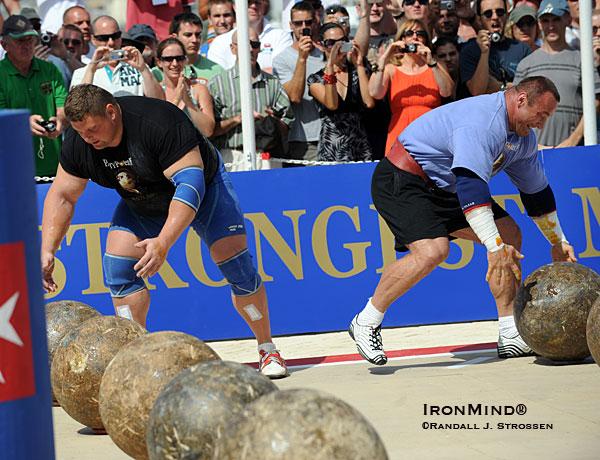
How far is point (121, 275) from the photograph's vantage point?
7.12 metres

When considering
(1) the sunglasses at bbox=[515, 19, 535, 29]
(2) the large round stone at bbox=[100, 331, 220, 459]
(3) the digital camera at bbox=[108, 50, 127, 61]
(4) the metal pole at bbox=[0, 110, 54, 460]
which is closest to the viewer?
(4) the metal pole at bbox=[0, 110, 54, 460]

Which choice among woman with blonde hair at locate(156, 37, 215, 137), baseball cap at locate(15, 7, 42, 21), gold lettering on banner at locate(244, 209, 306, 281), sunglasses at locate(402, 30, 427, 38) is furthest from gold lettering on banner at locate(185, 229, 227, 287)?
baseball cap at locate(15, 7, 42, 21)

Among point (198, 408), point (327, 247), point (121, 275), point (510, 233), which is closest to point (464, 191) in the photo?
point (510, 233)

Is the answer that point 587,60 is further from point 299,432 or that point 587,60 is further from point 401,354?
point 299,432

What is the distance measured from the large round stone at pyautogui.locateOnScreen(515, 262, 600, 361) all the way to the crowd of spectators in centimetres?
333

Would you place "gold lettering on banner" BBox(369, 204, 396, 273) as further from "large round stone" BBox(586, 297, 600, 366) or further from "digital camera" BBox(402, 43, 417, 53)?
"large round stone" BBox(586, 297, 600, 366)

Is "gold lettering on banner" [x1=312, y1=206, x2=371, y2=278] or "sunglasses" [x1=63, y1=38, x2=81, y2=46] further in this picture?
"sunglasses" [x1=63, y1=38, x2=81, y2=46]

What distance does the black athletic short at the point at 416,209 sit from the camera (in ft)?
23.6

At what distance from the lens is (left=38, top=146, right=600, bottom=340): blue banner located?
30.3 ft

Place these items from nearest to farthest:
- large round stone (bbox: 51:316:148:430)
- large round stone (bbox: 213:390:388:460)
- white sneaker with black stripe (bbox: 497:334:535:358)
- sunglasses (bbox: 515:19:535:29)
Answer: large round stone (bbox: 213:390:388:460) → large round stone (bbox: 51:316:148:430) → white sneaker with black stripe (bbox: 497:334:535:358) → sunglasses (bbox: 515:19:535:29)

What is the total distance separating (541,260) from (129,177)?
4573mm

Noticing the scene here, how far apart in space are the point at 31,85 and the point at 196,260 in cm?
269

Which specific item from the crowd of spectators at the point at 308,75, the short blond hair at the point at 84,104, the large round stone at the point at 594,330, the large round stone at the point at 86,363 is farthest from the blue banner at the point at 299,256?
the large round stone at the point at 86,363

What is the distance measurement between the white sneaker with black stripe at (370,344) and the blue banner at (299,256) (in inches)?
76.4
